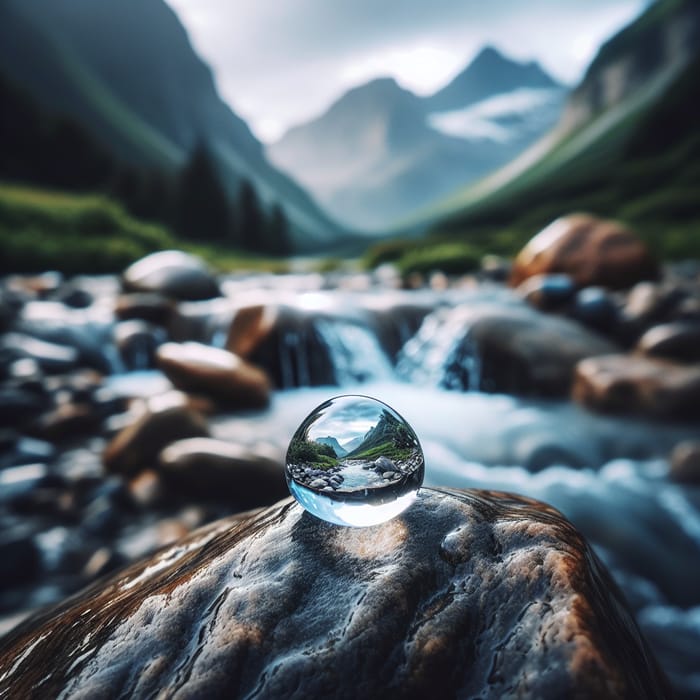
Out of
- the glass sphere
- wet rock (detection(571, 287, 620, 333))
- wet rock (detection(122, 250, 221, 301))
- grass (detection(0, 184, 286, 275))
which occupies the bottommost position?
wet rock (detection(571, 287, 620, 333))

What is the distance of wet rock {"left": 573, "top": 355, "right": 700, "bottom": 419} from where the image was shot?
5156mm

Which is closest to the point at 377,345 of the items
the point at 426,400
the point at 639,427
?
the point at 426,400

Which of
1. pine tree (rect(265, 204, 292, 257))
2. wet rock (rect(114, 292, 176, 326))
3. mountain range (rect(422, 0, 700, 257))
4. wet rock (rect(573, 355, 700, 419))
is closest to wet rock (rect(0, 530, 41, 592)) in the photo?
wet rock (rect(573, 355, 700, 419))

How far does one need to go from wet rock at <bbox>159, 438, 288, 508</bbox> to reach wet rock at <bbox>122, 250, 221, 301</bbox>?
21.4 feet

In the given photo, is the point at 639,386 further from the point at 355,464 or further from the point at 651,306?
the point at 355,464

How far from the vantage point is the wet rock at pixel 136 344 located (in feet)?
25.4

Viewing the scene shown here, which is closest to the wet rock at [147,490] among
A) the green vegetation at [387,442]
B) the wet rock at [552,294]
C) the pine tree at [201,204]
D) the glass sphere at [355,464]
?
the glass sphere at [355,464]

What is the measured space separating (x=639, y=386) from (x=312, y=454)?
5.30m

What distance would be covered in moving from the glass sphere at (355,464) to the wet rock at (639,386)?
4.98m

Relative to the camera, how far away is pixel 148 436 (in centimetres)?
412

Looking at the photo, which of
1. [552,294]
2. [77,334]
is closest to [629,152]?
[552,294]

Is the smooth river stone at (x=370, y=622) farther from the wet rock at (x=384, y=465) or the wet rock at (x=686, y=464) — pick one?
the wet rock at (x=686, y=464)

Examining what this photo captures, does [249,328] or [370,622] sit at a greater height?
[370,622]

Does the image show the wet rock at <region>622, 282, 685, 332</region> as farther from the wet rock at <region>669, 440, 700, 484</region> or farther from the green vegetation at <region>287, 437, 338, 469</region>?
the green vegetation at <region>287, 437, 338, 469</region>
